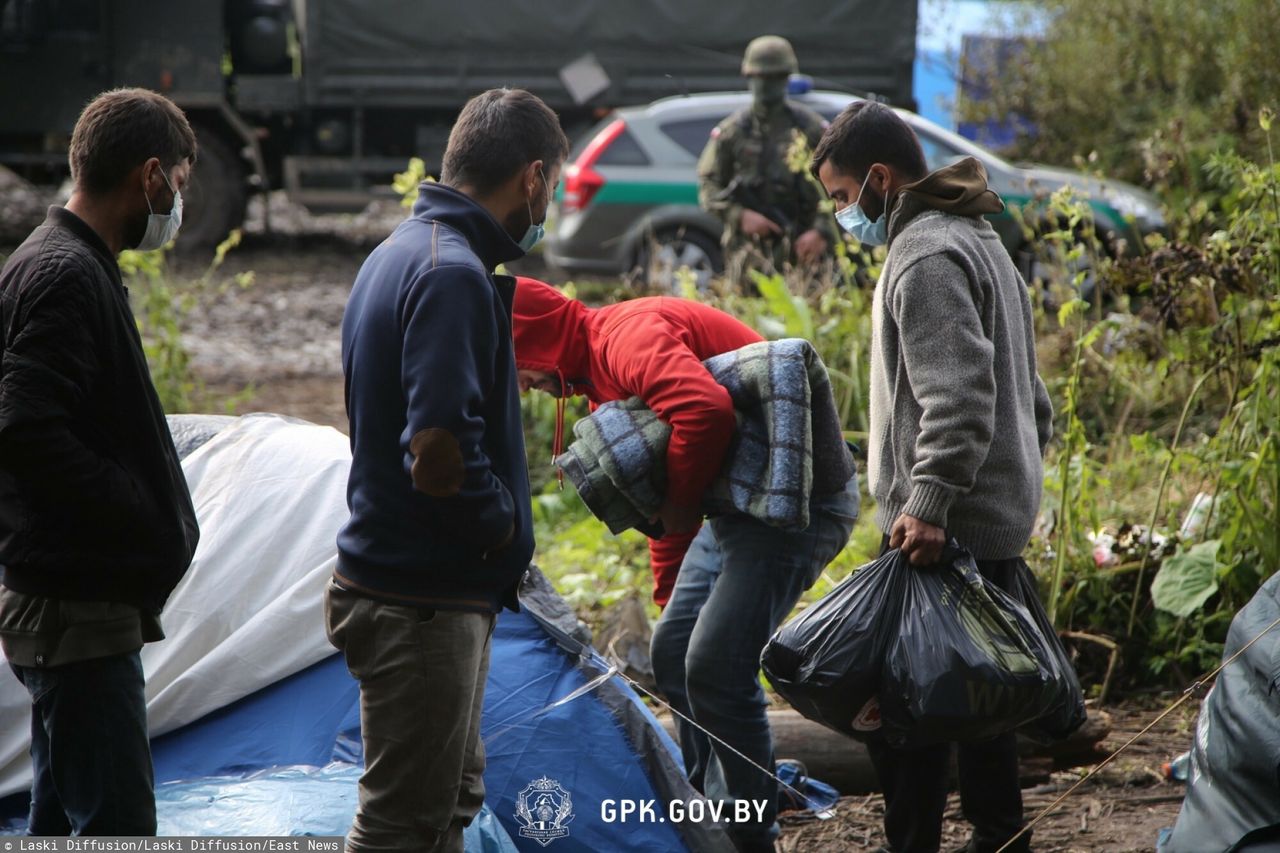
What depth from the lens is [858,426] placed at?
6121 mm

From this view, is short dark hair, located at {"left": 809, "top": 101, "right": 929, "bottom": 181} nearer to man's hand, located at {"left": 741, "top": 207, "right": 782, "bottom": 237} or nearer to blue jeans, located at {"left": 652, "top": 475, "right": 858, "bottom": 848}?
blue jeans, located at {"left": 652, "top": 475, "right": 858, "bottom": 848}

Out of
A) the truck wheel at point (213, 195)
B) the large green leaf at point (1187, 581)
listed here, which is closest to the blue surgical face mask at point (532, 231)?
the large green leaf at point (1187, 581)

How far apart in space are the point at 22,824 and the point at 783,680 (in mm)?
1737

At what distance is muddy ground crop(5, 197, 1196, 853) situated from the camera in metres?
3.61

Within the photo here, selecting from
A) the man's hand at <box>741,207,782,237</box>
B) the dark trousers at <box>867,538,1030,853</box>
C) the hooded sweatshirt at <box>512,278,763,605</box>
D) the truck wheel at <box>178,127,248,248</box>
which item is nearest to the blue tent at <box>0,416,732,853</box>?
the dark trousers at <box>867,538,1030,853</box>

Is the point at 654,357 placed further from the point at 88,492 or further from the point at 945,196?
the point at 88,492

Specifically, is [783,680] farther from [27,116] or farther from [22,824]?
[27,116]

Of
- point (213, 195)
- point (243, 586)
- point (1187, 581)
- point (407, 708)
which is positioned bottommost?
point (213, 195)

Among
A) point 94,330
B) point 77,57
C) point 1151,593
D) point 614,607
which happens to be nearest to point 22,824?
point 94,330

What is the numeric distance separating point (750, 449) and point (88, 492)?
4.64ft

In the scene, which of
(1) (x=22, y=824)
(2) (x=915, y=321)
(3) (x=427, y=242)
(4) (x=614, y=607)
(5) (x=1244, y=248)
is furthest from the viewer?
(4) (x=614, y=607)

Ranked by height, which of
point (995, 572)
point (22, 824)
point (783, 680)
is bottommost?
point (22, 824)

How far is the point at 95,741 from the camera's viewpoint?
243 cm

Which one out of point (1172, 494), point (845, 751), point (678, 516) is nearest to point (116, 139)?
point (678, 516)
